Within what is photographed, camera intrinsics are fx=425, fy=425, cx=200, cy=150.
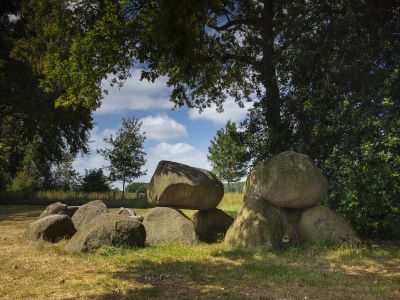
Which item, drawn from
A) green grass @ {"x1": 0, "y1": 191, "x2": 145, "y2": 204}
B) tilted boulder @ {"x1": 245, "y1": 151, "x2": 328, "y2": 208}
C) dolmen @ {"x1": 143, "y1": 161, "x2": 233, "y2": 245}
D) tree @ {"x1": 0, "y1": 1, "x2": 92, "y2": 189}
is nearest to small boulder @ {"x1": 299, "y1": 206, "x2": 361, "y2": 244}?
tilted boulder @ {"x1": 245, "y1": 151, "x2": 328, "y2": 208}

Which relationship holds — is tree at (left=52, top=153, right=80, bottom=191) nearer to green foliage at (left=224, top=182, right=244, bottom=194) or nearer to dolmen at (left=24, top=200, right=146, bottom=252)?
green foliage at (left=224, top=182, right=244, bottom=194)

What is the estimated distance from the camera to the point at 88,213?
1662cm

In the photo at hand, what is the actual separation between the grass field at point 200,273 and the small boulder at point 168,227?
908 mm

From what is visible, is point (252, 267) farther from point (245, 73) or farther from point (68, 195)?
point (68, 195)

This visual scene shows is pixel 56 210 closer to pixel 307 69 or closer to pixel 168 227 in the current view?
pixel 168 227

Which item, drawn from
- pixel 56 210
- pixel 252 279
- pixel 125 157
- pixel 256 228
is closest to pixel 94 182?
pixel 125 157

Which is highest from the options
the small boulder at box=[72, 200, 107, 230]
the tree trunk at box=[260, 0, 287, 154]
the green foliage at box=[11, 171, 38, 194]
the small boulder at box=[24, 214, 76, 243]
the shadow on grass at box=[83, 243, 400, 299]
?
the tree trunk at box=[260, 0, 287, 154]

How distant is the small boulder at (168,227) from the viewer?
46.6 ft

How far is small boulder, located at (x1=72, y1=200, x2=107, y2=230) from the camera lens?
53.8 ft

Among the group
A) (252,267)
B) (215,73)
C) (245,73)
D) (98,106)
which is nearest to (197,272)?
(252,267)

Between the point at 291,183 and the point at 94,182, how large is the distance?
30938 millimetres

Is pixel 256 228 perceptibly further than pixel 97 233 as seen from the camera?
Yes

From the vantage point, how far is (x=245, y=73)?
23.9 m

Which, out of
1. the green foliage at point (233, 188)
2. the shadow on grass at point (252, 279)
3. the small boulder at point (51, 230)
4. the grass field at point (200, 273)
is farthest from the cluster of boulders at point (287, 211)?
the green foliage at point (233, 188)
